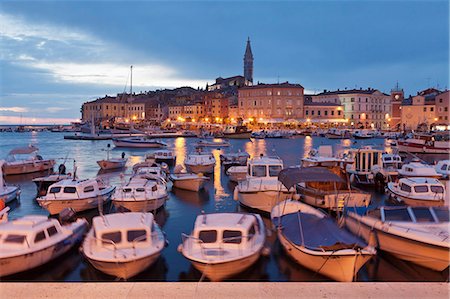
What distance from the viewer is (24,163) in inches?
1171

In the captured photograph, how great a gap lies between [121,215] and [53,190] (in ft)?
20.7

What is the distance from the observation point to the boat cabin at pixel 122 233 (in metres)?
9.87

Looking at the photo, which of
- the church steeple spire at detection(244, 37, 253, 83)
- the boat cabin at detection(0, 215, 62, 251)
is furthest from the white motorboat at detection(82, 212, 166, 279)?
the church steeple spire at detection(244, 37, 253, 83)

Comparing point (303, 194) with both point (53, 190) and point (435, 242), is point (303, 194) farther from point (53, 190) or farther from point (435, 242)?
point (53, 190)

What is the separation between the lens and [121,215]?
11.2m

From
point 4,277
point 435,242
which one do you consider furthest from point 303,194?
point 4,277

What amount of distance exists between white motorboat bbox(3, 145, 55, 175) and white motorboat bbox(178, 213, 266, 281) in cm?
2328

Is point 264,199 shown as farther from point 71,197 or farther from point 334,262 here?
point 71,197

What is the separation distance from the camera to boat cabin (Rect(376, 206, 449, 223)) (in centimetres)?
1079

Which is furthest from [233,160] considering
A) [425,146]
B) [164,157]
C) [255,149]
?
[255,149]

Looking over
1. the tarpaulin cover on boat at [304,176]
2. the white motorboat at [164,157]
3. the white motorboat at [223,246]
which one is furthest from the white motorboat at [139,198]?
the white motorboat at [164,157]

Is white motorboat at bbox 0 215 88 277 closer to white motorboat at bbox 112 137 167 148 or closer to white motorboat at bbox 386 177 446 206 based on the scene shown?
white motorboat at bbox 386 177 446 206

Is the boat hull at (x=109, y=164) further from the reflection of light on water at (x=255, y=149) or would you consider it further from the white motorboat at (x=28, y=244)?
the white motorboat at (x=28, y=244)

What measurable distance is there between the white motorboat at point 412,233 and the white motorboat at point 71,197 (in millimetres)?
9998
